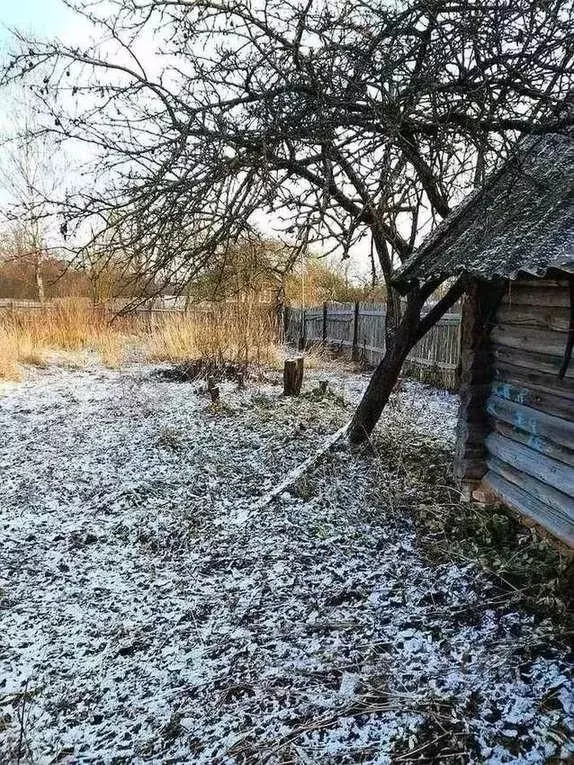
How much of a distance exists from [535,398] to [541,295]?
73 cm

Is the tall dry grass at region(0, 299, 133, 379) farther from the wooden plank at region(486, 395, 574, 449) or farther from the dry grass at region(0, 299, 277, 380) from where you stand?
the wooden plank at region(486, 395, 574, 449)

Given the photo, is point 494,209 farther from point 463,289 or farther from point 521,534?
point 521,534

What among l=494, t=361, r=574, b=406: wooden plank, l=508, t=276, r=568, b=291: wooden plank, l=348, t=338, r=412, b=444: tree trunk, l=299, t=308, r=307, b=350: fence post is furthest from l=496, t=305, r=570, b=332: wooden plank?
l=299, t=308, r=307, b=350: fence post

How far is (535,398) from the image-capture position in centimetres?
357

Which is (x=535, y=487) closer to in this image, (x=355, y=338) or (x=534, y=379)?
(x=534, y=379)

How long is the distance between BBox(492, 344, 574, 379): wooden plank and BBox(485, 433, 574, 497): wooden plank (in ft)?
2.00

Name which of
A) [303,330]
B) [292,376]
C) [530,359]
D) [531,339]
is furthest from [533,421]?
[303,330]

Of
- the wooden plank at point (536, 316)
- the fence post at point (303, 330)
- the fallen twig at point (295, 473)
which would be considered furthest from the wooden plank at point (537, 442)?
the fence post at point (303, 330)

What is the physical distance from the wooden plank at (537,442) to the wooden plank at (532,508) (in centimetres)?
37

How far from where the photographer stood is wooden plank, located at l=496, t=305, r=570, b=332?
3211 millimetres

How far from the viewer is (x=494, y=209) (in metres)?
4.02

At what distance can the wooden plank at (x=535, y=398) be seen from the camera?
3.27m

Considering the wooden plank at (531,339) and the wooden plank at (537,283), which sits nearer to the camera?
the wooden plank at (537,283)

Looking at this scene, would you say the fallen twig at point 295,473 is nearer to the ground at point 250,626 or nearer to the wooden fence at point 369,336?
the ground at point 250,626
